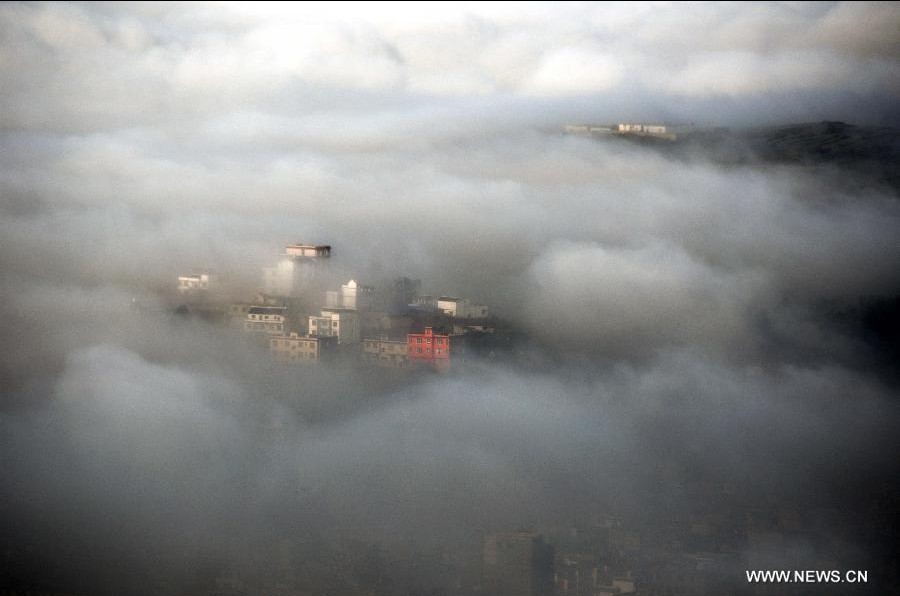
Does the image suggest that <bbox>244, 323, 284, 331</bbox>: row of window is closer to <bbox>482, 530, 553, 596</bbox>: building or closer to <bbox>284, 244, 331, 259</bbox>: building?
<bbox>284, 244, 331, 259</bbox>: building

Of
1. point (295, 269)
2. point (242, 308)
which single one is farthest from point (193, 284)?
point (295, 269)

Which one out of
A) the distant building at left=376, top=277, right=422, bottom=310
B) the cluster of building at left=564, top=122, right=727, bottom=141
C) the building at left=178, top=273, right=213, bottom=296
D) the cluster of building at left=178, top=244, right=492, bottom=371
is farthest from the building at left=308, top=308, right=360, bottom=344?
the cluster of building at left=564, top=122, right=727, bottom=141

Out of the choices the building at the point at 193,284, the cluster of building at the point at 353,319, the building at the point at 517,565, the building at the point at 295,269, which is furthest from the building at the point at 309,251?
the building at the point at 517,565

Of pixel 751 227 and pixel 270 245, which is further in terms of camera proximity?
pixel 751 227

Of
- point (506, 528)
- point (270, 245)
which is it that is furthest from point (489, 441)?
point (270, 245)

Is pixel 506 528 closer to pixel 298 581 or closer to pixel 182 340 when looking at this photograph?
pixel 298 581

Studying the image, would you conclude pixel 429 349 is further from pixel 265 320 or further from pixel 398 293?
pixel 265 320

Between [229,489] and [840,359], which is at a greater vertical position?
[840,359]

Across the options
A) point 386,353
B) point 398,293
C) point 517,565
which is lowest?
point 517,565
